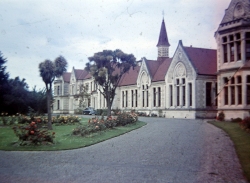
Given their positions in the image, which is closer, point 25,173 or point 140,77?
point 25,173

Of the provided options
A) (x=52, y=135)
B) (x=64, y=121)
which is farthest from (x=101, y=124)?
(x=64, y=121)

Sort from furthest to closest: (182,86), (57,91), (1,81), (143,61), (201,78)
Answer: (57,91), (143,61), (182,86), (201,78), (1,81)

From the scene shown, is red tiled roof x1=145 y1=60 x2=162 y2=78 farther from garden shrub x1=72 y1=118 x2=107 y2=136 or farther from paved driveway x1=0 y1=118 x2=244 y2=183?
paved driveway x1=0 y1=118 x2=244 y2=183

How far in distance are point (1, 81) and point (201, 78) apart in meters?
22.4

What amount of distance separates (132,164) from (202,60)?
91.1ft

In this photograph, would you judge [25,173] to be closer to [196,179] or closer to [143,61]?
[196,179]

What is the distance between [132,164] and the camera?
10492mm

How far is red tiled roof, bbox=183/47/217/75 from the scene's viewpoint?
34.9 m

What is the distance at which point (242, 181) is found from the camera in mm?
8219

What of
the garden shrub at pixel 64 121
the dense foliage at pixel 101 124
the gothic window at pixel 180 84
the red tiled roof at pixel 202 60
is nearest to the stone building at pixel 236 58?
the dense foliage at pixel 101 124

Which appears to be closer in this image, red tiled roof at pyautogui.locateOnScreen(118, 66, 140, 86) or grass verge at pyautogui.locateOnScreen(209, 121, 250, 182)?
grass verge at pyautogui.locateOnScreen(209, 121, 250, 182)

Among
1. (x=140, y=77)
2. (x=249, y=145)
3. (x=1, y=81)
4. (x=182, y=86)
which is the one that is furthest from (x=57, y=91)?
(x=249, y=145)

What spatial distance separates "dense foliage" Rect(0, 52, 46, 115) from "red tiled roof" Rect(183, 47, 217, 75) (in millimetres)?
17292

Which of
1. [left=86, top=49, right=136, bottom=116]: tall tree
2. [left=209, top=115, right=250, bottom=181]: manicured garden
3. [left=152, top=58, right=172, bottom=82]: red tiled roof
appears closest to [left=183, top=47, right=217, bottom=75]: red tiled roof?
[left=152, top=58, right=172, bottom=82]: red tiled roof
